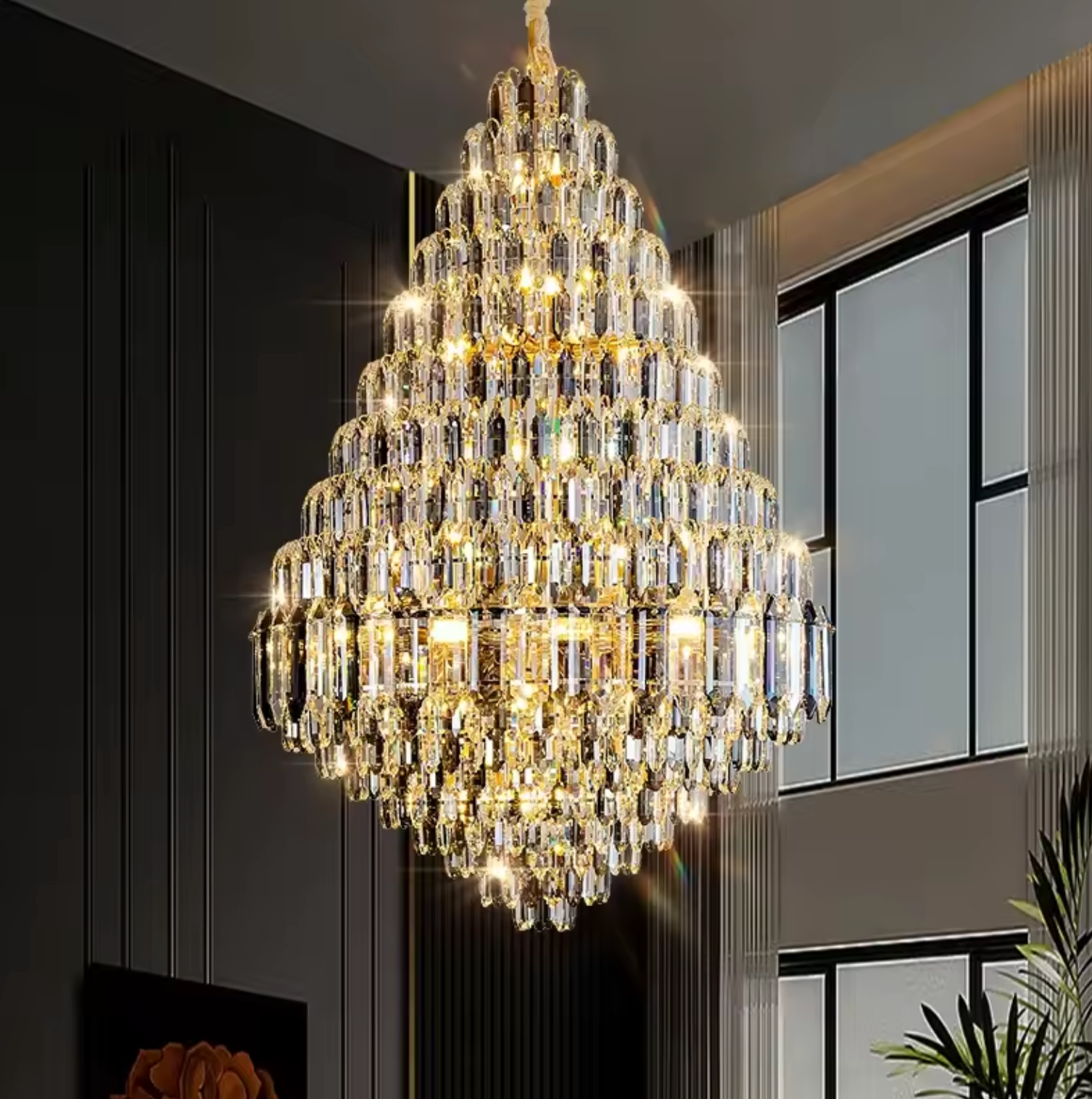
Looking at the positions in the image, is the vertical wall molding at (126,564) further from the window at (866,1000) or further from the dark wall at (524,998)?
the window at (866,1000)

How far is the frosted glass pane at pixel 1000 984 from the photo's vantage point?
5453mm

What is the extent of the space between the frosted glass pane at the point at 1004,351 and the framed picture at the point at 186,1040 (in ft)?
7.99

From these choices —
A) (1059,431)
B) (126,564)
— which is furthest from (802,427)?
(126,564)

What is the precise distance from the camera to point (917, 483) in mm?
6047

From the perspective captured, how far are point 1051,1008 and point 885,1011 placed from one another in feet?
3.94

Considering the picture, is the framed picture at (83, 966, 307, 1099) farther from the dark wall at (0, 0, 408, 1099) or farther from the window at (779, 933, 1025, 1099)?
the window at (779, 933, 1025, 1099)

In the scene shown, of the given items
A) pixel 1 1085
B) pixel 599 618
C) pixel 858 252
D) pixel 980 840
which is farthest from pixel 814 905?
pixel 599 618

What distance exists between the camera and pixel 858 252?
20.6 ft

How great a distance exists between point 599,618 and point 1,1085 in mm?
2013

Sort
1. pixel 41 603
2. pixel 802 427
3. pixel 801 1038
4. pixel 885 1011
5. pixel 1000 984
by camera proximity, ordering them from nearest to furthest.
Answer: pixel 41 603, pixel 1000 984, pixel 885 1011, pixel 801 1038, pixel 802 427

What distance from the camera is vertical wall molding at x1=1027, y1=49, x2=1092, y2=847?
5242mm

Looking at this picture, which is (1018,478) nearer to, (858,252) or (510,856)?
(858,252)

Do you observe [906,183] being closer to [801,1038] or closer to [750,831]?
[750,831]

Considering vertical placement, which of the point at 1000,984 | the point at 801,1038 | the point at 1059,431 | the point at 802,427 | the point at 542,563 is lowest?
the point at 801,1038
